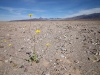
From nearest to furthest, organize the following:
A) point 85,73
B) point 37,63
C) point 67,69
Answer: point 85,73 → point 67,69 → point 37,63

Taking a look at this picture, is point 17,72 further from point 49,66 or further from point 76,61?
point 76,61

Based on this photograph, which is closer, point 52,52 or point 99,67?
point 99,67

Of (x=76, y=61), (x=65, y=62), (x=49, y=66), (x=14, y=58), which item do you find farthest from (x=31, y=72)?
(x=76, y=61)

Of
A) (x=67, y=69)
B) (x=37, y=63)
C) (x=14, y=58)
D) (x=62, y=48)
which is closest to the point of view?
(x=67, y=69)

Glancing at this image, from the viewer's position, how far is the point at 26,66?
394cm

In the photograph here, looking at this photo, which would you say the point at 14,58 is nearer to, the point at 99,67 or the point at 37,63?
the point at 37,63

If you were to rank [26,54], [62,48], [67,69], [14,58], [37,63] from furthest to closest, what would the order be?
[62,48] < [26,54] < [14,58] < [37,63] < [67,69]

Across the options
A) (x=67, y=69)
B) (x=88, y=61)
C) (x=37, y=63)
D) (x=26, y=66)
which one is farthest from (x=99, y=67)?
A: (x=26, y=66)

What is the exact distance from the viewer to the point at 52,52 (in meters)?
5.12

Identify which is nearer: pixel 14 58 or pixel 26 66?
pixel 26 66

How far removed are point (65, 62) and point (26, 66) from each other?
192cm

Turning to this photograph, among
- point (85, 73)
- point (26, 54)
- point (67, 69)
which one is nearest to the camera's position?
point (85, 73)

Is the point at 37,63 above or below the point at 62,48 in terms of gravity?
below

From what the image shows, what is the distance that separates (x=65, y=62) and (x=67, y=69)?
1.58ft
